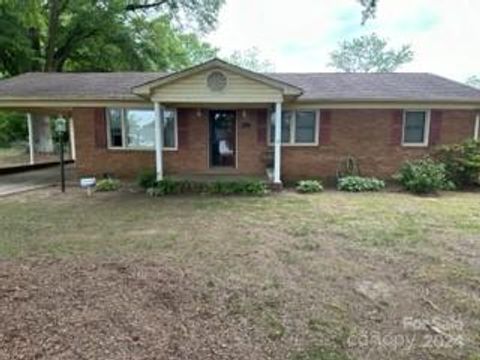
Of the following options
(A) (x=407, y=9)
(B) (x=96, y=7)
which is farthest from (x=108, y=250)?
(B) (x=96, y=7)

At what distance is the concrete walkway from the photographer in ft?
37.4

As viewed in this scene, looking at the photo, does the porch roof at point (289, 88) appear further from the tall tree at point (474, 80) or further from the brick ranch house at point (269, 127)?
the tall tree at point (474, 80)

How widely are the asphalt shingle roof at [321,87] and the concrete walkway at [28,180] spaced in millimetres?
2631

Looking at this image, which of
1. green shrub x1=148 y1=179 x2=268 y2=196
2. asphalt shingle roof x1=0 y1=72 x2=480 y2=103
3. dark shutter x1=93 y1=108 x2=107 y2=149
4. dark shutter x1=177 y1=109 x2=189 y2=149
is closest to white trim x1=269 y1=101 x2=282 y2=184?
green shrub x1=148 y1=179 x2=268 y2=196

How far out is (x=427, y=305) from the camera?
4082 millimetres

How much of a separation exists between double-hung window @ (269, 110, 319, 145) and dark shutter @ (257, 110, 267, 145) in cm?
26

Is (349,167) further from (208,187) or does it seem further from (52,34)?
(52,34)

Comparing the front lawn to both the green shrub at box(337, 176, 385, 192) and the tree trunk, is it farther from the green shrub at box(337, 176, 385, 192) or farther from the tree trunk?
the tree trunk

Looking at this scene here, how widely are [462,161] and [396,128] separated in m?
2.08

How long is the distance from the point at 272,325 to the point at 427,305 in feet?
5.41

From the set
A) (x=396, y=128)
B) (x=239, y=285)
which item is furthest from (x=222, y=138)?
(x=239, y=285)

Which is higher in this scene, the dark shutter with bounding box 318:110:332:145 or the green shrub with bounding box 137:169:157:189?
the dark shutter with bounding box 318:110:332:145

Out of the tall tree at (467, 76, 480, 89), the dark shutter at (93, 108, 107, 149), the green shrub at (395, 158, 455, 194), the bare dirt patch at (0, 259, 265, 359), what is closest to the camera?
the bare dirt patch at (0, 259, 265, 359)

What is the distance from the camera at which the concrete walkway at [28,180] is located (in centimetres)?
1139
